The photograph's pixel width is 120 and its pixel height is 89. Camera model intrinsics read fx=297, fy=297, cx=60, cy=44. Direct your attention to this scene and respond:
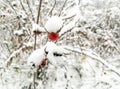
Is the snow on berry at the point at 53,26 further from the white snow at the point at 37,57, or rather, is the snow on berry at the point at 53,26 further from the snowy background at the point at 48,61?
the snowy background at the point at 48,61

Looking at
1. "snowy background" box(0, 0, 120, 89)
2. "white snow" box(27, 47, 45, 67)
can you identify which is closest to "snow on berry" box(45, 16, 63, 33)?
"white snow" box(27, 47, 45, 67)

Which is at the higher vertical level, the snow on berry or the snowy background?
the snow on berry

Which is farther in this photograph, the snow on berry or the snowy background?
the snowy background

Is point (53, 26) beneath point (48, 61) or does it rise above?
above

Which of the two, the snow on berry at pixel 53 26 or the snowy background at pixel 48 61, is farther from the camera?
the snowy background at pixel 48 61

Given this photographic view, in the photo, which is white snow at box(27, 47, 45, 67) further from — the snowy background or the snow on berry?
the snowy background

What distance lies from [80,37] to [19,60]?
60 centimetres

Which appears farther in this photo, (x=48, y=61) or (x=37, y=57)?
(x=48, y=61)

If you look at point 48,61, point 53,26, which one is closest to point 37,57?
point 53,26

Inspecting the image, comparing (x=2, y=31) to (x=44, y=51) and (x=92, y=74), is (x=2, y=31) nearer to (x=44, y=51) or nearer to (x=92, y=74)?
(x=92, y=74)

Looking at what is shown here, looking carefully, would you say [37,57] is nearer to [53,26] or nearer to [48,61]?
[53,26]

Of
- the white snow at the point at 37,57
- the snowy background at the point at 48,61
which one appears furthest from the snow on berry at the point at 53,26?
the snowy background at the point at 48,61

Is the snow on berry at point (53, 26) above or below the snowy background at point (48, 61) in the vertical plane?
above

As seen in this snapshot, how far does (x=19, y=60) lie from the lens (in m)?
1.90
